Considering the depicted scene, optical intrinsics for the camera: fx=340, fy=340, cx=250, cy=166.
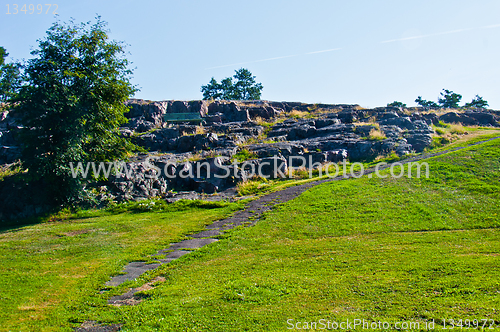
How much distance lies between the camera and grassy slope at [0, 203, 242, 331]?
7.03 m

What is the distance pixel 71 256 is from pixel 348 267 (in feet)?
28.3

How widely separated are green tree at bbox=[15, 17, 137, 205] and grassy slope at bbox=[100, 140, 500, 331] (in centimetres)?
1003

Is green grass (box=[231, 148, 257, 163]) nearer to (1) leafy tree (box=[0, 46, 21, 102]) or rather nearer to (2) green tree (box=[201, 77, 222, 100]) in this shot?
(1) leafy tree (box=[0, 46, 21, 102])

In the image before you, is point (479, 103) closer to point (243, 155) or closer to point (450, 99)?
point (450, 99)

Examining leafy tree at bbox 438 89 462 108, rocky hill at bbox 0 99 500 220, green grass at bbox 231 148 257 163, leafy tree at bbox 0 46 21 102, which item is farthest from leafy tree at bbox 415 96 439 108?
leafy tree at bbox 0 46 21 102

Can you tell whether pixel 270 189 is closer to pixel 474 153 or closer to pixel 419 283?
pixel 474 153

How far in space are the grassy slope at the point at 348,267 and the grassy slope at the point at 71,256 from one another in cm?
123

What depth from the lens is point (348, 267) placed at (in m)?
8.45

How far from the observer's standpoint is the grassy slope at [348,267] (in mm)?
6156

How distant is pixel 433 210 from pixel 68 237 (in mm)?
14219

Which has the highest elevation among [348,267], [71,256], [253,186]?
[253,186]

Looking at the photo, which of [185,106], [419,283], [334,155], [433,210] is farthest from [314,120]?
[419,283]

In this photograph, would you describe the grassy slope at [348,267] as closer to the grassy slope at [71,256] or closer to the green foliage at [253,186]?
the grassy slope at [71,256]

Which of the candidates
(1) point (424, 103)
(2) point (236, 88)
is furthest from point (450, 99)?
(2) point (236, 88)
